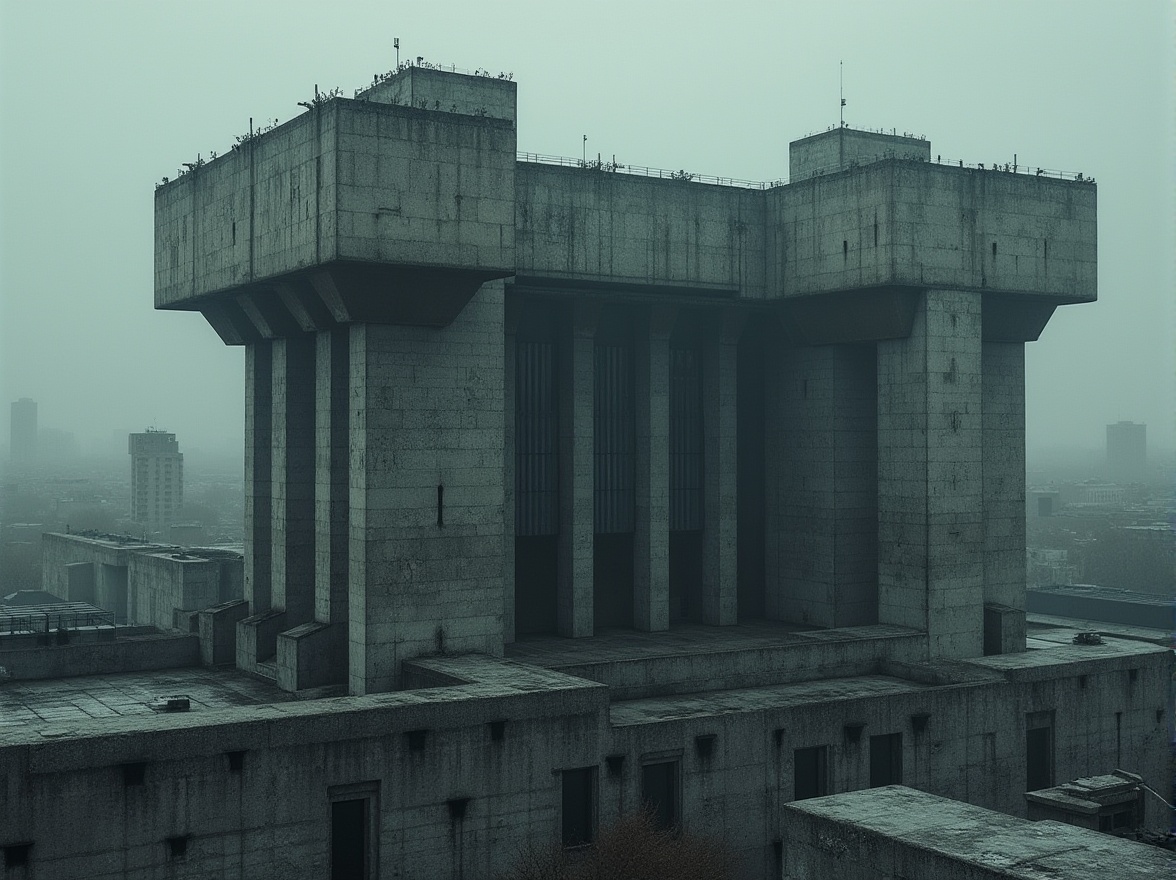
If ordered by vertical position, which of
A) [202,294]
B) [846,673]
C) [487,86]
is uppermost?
[487,86]

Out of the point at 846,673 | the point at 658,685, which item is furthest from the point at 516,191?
the point at 846,673

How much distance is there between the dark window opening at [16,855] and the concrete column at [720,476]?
1603 inches

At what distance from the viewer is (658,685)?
59062mm

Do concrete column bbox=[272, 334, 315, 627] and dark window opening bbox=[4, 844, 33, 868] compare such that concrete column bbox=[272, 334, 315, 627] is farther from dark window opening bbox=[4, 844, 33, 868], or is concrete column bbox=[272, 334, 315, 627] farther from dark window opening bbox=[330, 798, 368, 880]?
dark window opening bbox=[4, 844, 33, 868]

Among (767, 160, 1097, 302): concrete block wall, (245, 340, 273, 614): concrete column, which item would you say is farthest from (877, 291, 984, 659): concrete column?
(245, 340, 273, 614): concrete column

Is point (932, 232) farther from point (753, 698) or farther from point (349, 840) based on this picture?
point (349, 840)

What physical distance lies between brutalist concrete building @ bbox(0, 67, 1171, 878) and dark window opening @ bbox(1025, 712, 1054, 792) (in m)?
0.16

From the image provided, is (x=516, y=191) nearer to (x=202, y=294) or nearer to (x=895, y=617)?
(x=202, y=294)

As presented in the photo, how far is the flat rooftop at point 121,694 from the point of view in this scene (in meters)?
53.5

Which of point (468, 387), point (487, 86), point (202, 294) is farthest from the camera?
point (202, 294)

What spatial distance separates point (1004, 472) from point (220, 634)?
141ft

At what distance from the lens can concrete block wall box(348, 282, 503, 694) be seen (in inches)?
2165

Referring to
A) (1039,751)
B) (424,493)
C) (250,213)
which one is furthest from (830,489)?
(250,213)

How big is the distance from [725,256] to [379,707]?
34828 mm
